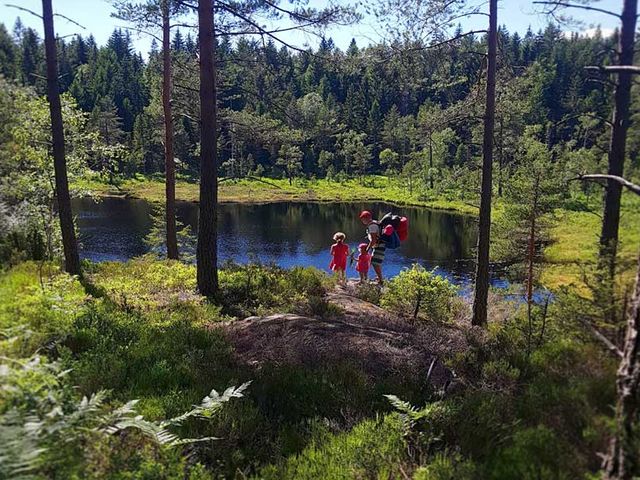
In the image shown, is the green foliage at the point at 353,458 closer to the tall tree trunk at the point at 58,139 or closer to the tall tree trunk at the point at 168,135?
the tall tree trunk at the point at 58,139

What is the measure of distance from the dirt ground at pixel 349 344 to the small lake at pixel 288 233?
13161 millimetres

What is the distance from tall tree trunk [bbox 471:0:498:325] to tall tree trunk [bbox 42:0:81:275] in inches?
318

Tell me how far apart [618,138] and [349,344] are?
397 centimetres

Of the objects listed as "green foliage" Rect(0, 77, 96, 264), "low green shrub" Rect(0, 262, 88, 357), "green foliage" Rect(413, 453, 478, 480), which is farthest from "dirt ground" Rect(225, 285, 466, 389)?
"green foliage" Rect(0, 77, 96, 264)

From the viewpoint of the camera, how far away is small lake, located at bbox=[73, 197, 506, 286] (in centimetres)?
2695

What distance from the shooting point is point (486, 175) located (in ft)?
31.3

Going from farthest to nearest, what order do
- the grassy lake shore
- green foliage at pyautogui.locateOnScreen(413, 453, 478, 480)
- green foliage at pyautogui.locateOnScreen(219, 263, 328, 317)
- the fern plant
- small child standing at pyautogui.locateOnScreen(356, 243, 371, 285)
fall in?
the grassy lake shore
small child standing at pyautogui.locateOnScreen(356, 243, 371, 285)
green foliage at pyautogui.locateOnScreen(219, 263, 328, 317)
green foliage at pyautogui.locateOnScreen(413, 453, 478, 480)
the fern plant

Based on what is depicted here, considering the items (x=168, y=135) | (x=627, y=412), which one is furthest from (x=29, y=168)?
(x=627, y=412)

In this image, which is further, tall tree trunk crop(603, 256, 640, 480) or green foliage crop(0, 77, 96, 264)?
green foliage crop(0, 77, 96, 264)

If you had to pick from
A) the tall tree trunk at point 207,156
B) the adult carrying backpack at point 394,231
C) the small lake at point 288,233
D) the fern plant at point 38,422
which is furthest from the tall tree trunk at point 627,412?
the small lake at point 288,233

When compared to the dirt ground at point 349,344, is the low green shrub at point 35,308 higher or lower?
higher

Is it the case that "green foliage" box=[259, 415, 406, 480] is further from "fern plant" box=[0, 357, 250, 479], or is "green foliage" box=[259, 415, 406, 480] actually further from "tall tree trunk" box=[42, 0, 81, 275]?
"tall tree trunk" box=[42, 0, 81, 275]

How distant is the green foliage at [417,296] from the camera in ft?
32.7

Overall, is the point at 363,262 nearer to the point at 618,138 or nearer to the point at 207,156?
the point at 207,156
